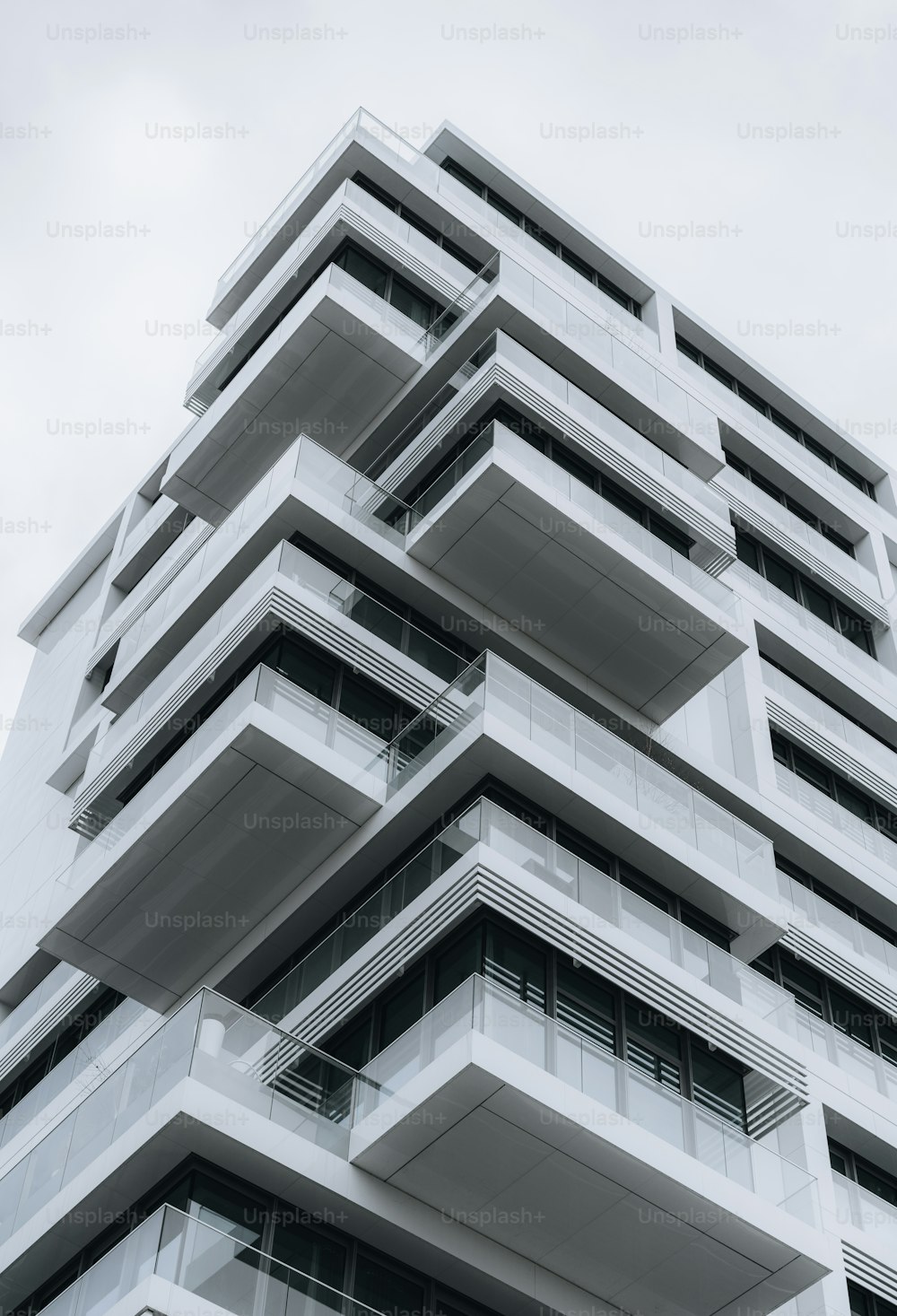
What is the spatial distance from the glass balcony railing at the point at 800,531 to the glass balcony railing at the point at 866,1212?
1537cm

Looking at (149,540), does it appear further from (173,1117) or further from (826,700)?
(173,1117)

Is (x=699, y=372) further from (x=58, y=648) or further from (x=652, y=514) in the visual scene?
(x=58, y=648)

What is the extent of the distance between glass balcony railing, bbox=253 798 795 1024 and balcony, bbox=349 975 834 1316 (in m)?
2.06

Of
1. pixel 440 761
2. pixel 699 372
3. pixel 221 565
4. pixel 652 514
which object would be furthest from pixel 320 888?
pixel 699 372

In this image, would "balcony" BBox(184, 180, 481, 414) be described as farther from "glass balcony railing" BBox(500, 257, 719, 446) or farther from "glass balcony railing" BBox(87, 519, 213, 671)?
"glass balcony railing" BBox(87, 519, 213, 671)

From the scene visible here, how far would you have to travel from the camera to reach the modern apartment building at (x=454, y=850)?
56.1 feet

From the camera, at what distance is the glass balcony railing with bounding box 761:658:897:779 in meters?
30.3

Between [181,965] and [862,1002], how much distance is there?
1125 centimetres

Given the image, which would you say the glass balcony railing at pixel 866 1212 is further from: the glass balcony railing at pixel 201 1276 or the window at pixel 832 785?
the glass balcony railing at pixel 201 1276

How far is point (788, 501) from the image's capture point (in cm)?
3697

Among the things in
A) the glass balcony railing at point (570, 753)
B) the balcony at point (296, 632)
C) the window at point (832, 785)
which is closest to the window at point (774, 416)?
the window at point (832, 785)

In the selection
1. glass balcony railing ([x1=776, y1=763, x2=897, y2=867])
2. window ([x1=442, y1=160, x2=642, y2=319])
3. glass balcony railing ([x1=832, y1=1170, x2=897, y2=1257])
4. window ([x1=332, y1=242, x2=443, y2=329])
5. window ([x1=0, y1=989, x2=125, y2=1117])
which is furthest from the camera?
window ([x1=442, y1=160, x2=642, y2=319])

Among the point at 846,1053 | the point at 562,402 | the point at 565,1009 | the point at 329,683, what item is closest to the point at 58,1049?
the point at 329,683

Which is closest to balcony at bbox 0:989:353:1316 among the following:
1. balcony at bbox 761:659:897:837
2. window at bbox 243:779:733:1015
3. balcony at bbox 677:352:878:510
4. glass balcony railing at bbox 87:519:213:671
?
window at bbox 243:779:733:1015
